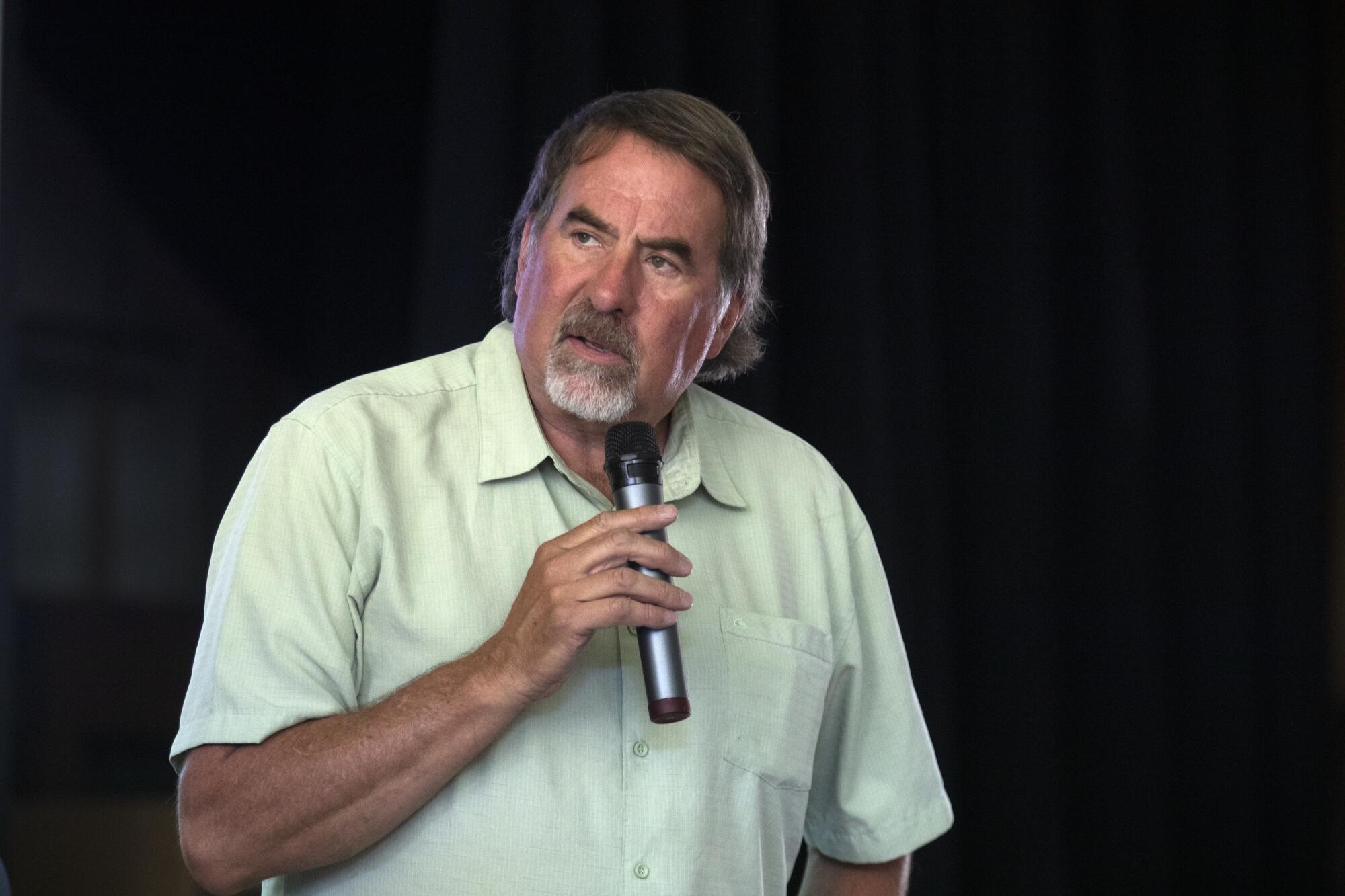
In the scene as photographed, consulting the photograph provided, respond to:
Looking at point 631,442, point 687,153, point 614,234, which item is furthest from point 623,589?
point 687,153

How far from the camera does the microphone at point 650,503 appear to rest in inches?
45.1

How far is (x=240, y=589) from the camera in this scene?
1.28 meters

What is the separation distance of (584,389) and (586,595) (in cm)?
40

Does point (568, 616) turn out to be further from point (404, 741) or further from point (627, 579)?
point (404, 741)

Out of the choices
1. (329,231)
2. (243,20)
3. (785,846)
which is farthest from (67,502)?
(785,846)

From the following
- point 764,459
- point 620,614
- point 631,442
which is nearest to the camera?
point 620,614

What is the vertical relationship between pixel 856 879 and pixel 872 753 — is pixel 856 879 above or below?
below

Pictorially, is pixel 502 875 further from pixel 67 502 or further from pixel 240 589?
pixel 67 502

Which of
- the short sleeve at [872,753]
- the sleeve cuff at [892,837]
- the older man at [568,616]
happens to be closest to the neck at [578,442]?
the older man at [568,616]

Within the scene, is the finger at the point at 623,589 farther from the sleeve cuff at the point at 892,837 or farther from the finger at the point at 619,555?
the sleeve cuff at the point at 892,837

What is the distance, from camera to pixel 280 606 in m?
1.27

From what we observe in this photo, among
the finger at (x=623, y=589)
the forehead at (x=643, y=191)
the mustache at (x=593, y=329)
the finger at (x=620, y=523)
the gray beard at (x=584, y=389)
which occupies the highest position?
the forehead at (x=643, y=191)

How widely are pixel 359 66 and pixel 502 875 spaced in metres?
1.53

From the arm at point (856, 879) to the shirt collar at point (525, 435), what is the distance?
0.51 meters
